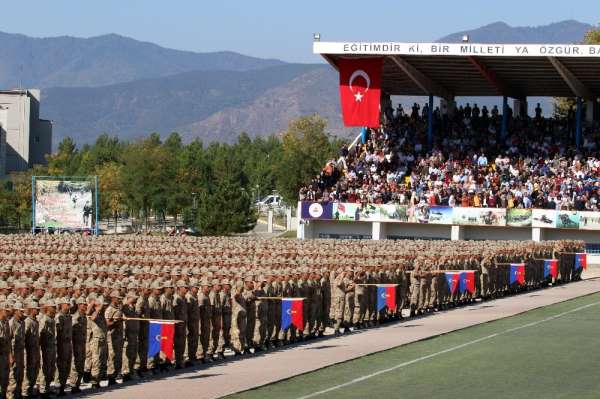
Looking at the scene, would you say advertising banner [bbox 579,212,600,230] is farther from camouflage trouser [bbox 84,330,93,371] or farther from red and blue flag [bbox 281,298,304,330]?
camouflage trouser [bbox 84,330,93,371]

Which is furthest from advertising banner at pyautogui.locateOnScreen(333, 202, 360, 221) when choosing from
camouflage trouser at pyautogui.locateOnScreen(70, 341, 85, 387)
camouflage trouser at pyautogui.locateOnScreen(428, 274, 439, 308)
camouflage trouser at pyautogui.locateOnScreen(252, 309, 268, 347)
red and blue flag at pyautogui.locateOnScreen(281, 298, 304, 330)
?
camouflage trouser at pyautogui.locateOnScreen(70, 341, 85, 387)

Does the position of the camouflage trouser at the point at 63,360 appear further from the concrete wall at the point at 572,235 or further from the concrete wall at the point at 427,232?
the concrete wall at the point at 572,235

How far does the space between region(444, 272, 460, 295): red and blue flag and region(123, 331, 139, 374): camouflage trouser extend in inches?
527

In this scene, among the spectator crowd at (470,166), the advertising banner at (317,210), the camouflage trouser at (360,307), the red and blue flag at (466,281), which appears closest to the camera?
the camouflage trouser at (360,307)

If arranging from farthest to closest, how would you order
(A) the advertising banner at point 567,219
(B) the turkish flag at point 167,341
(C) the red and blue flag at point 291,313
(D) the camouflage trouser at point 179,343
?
(A) the advertising banner at point 567,219, (C) the red and blue flag at point 291,313, (D) the camouflage trouser at point 179,343, (B) the turkish flag at point 167,341

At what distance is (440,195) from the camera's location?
52.4 metres

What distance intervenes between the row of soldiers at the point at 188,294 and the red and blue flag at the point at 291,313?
→ 0.49 ft

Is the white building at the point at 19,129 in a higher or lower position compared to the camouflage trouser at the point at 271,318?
higher

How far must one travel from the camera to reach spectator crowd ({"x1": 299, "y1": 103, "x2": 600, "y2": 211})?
2025 inches

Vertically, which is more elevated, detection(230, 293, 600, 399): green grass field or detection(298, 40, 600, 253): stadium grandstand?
detection(298, 40, 600, 253): stadium grandstand

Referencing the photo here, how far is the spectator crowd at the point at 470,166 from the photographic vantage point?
51438mm

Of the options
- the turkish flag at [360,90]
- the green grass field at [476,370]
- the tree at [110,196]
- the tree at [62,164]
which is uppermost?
the turkish flag at [360,90]

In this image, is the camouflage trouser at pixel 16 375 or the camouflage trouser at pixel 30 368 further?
the camouflage trouser at pixel 30 368

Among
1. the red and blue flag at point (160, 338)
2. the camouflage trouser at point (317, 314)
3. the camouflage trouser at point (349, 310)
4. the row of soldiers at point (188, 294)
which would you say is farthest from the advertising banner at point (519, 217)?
the red and blue flag at point (160, 338)
